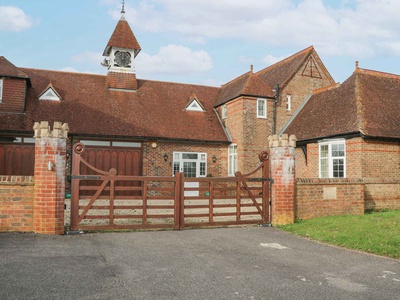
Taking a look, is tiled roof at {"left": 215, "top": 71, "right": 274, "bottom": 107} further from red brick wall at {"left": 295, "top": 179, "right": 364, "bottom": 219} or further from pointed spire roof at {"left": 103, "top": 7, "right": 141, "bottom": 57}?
red brick wall at {"left": 295, "top": 179, "right": 364, "bottom": 219}

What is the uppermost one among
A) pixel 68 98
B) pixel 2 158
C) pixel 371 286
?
pixel 68 98

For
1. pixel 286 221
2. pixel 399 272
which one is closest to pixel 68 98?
pixel 286 221

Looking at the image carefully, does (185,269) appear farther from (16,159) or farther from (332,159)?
(16,159)

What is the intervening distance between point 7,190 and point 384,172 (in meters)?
14.7

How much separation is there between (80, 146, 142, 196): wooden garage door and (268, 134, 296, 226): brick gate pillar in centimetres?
1037

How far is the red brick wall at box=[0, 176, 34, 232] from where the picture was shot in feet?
30.3

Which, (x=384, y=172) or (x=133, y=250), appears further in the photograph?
(x=384, y=172)

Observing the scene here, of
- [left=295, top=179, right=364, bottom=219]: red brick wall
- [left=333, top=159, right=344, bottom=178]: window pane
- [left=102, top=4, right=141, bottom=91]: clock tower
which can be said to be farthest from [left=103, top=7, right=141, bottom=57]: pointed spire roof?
[left=295, top=179, right=364, bottom=219]: red brick wall

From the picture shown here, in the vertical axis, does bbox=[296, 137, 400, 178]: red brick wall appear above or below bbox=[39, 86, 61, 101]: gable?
below

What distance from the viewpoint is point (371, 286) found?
565 centimetres

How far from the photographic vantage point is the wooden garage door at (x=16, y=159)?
18737 millimetres

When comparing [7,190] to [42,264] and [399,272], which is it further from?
[399,272]

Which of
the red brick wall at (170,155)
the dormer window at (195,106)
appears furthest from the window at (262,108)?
the dormer window at (195,106)

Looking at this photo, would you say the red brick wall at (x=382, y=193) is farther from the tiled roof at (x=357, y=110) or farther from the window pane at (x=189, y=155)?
the window pane at (x=189, y=155)
